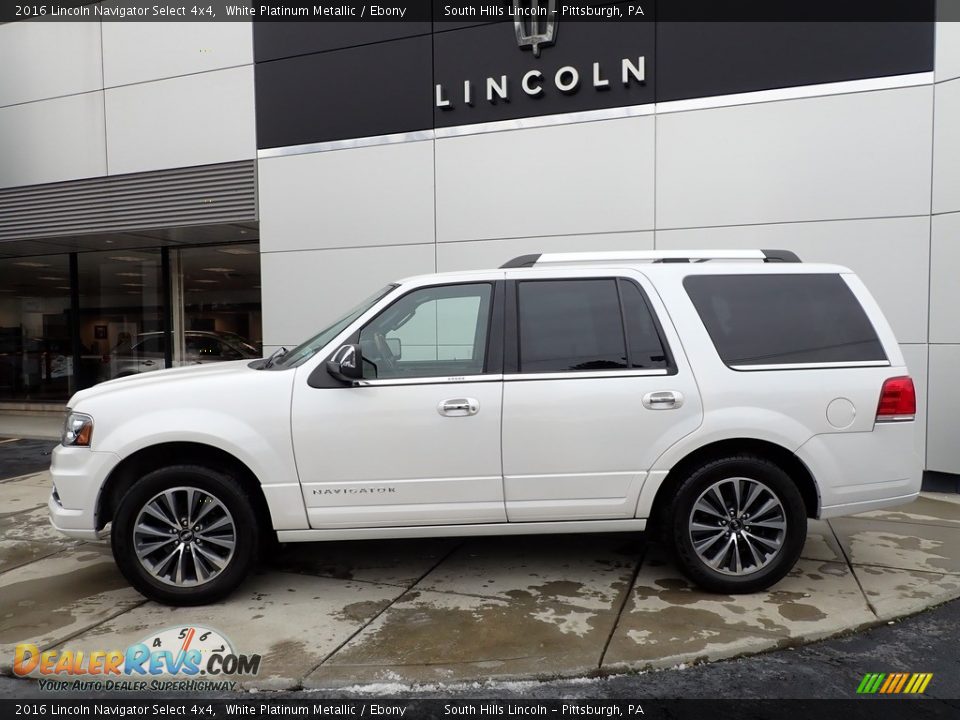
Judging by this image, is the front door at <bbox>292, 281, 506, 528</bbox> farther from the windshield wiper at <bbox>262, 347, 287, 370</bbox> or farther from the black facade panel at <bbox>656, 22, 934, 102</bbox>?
the black facade panel at <bbox>656, 22, 934, 102</bbox>

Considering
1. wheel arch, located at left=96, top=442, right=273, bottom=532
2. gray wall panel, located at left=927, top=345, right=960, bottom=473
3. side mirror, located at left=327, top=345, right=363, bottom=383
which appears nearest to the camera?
side mirror, located at left=327, top=345, right=363, bottom=383

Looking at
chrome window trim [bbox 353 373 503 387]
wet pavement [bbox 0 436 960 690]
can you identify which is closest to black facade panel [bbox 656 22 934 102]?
wet pavement [bbox 0 436 960 690]

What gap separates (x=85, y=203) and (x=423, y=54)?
579 cm

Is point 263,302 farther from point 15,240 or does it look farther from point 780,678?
point 780,678

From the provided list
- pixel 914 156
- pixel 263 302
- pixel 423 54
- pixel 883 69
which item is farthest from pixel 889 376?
pixel 263 302

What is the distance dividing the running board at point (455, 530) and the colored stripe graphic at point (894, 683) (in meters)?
1.37

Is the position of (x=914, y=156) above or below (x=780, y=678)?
above

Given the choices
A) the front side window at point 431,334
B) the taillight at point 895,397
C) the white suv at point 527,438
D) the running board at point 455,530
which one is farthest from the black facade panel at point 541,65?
the running board at point 455,530

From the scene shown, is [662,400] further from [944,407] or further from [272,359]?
[944,407]

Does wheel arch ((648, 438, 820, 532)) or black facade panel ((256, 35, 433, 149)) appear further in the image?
black facade panel ((256, 35, 433, 149))

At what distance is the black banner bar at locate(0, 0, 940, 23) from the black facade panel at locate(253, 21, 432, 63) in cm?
8

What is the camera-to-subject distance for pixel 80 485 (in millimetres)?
3893

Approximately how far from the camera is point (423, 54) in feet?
27.2

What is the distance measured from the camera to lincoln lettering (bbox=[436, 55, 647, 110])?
7.50 m
